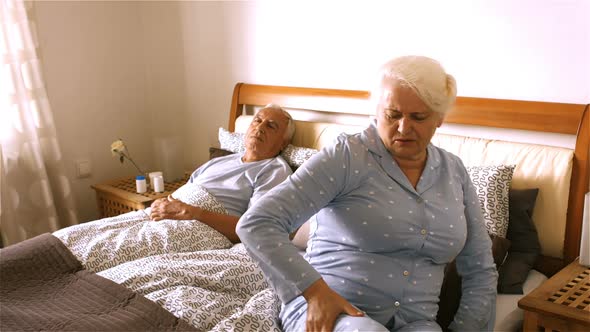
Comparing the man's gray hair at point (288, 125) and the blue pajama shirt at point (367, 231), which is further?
the man's gray hair at point (288, 125)

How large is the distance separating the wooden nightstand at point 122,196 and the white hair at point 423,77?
180 cm

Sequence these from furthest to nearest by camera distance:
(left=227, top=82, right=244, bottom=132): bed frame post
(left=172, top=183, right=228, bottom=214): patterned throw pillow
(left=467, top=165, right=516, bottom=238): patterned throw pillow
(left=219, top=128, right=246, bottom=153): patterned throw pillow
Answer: (left=227, top=82, right=244, bottom=132): bed frame post, (left=219, top=128, right=246, bottom=153): patterned throw pillow, (left=172, top=183, right=228, bottom=214): patterned throw pillow, (left=467, top=165, right=516, bottom=238): patterned throw pillow

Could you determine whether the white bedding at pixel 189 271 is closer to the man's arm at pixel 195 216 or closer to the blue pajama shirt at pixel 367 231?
the man's arm at pixel 195 216

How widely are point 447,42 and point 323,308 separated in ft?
4.50

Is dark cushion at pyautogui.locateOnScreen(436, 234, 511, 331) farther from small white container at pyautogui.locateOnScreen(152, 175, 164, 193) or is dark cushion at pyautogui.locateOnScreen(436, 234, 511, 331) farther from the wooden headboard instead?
small white container at pyautogui.locateOnScreen(152, 175, 164, 193)

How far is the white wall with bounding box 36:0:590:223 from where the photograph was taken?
79.4 inches

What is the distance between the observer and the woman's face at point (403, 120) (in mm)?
1422

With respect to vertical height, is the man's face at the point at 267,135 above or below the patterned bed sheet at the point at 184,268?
above

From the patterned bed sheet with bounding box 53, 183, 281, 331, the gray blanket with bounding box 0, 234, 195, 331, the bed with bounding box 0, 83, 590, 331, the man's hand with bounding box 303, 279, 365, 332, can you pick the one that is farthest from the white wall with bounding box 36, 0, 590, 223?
the gray blanket with bounding box 0, 234, 195, 331

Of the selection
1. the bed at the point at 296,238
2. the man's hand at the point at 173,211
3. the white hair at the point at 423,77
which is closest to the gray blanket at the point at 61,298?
the bed at the point at 296,238

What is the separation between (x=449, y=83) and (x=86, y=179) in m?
2.63

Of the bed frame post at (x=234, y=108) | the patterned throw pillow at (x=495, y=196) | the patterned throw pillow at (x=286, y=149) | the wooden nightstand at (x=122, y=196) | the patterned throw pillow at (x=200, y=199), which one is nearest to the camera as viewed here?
the patterned throw pillow at (x=495, y=196)

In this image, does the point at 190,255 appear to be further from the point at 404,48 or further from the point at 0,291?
the point at 404,48

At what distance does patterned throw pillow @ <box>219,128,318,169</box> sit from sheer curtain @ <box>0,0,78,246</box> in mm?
993
